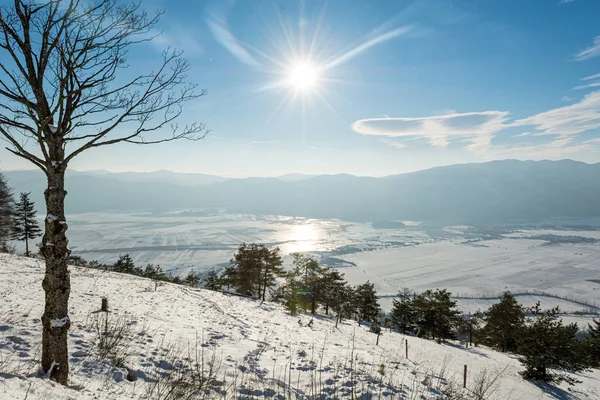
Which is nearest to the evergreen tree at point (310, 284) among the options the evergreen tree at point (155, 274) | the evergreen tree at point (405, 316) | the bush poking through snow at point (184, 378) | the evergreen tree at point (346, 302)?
the evergreen tree at point (346, 302)

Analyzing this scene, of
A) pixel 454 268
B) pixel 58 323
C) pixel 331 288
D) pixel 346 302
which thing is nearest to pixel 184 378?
pixel 58 323

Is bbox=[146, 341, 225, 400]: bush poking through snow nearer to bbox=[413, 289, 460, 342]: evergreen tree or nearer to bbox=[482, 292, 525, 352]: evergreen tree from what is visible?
bbox=[413, 289, 460, 342]: evergreen tree

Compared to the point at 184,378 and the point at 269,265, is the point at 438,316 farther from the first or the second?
the point at 184,378

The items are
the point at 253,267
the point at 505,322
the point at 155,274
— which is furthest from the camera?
the point at 155,274

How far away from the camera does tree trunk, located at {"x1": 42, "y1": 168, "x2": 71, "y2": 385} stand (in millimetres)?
4316

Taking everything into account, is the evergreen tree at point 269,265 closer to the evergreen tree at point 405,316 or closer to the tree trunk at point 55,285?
the evergreen tree at point 405,316

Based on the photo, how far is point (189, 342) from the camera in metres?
8.45

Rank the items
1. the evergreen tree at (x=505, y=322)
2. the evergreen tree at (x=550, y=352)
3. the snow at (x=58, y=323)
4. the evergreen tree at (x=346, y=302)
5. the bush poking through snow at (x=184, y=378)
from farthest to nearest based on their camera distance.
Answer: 1. the evergreen tree at (x=346, y=302)
2. the evergreen tree at (x=505, y=322)
3. the evergreen tree at (x=550, y=352)
4. the bush poking through snow at (x=184, y=378)
5. the snow at (x=58, y=323)

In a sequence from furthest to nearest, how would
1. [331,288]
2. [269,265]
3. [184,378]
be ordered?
[331,288]
[269,265]
[184,378]

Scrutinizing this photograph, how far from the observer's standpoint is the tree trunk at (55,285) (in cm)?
432

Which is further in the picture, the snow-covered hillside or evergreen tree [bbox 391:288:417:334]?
evergreen tree [bbox 391:288:417:334]

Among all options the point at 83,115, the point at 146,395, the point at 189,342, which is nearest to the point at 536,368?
the point at 189,342

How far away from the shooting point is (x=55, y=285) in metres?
Result: 4.34

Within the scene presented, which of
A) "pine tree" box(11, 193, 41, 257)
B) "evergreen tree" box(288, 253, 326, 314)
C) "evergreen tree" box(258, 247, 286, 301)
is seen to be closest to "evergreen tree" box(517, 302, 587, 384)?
"evergreen tree" box(288, 253, 326, 314)
